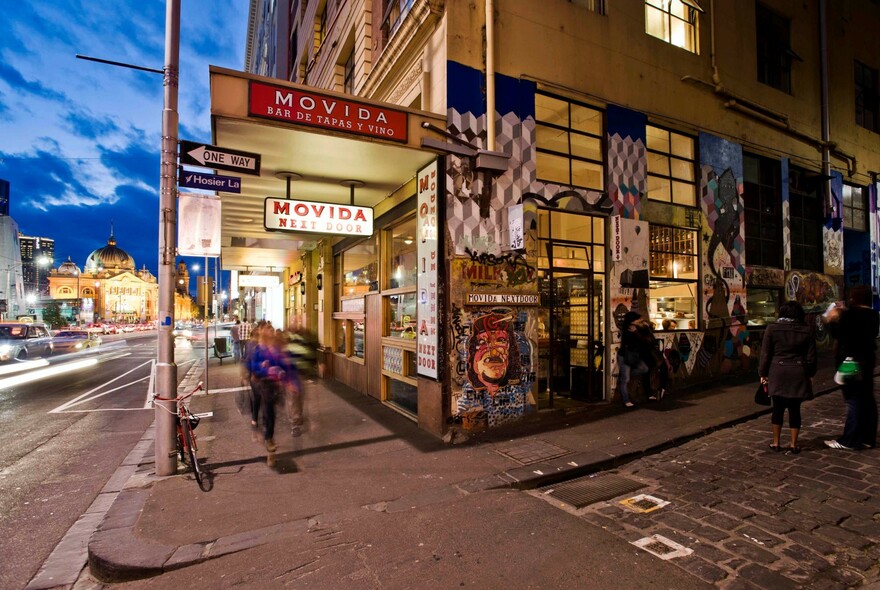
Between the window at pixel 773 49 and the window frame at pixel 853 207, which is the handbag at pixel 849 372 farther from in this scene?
the window frame at pixel 853 207

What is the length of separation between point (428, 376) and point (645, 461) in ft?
10.4

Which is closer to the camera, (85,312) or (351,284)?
(351,284)

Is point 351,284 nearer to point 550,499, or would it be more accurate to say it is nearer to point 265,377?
point 265,377

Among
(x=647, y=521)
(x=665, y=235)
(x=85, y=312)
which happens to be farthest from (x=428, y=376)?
(x=85, y=312)

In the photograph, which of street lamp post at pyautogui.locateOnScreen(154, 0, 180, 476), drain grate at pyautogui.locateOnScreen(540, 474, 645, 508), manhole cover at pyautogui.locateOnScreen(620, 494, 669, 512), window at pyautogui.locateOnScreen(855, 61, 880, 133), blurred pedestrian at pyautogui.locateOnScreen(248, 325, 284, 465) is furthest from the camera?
window at pyautogui.locateOnScreen(855, 61, 880, 133)

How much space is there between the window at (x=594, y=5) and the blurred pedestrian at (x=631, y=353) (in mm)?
5775

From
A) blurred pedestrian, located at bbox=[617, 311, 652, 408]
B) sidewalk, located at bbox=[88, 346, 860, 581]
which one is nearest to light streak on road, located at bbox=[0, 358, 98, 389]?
sidewalk, located at bbox=[88, 346, 860, 581]

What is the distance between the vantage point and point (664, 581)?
3.17 meters

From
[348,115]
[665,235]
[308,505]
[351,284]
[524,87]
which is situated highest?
[524,87]

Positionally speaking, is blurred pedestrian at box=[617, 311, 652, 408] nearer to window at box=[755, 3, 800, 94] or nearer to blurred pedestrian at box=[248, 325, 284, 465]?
blurred pedestrian at box=[248, 325, 284, 465]

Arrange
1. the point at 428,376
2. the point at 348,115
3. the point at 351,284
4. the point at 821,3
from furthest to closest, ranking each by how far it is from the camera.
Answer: the point at 821,3 → the point at 351,284 → the point at 428,376 → the point at 348,115

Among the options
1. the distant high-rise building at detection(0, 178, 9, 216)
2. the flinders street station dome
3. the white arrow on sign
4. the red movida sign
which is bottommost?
the white arrow on sign

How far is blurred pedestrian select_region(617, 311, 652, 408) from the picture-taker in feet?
26.2

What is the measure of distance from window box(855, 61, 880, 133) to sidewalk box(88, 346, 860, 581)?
1120 centimetres
